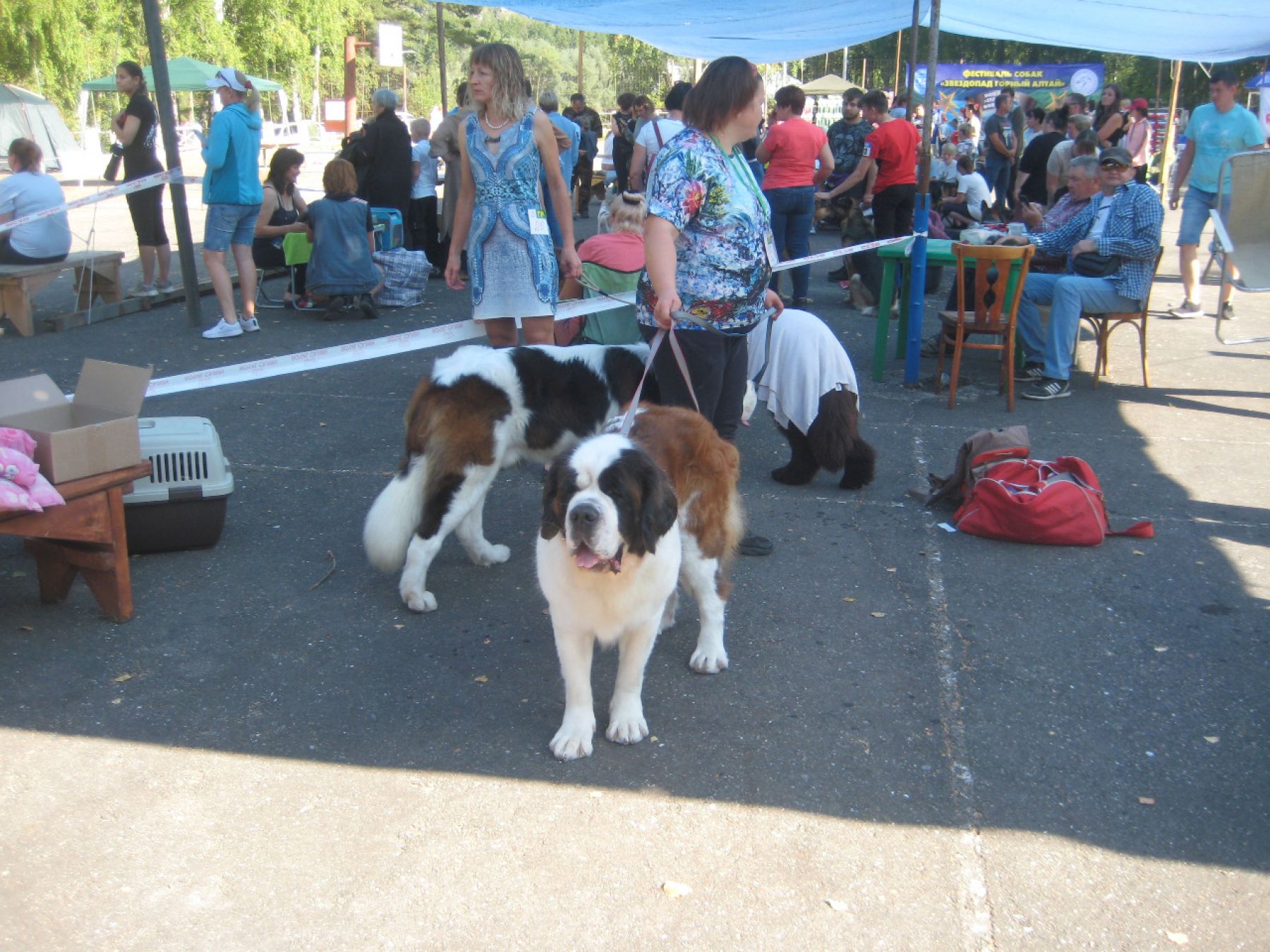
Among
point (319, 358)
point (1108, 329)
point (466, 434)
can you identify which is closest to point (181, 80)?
point (319, 358)

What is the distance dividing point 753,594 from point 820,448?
1339 mm

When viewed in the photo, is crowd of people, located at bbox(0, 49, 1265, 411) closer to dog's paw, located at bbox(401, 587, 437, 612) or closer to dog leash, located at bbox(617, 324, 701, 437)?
dog leash, located at bbox(617, 324, 701, 437)

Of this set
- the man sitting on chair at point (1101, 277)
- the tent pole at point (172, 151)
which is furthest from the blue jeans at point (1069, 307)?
the tent pole at point (172, 151)

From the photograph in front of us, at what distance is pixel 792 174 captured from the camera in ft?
32.3

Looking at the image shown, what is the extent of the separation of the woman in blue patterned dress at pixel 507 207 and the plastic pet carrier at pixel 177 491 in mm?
1548

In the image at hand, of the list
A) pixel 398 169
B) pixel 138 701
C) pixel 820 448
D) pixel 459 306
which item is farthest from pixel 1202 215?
pixel 138 701

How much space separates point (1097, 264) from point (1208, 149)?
3.89m

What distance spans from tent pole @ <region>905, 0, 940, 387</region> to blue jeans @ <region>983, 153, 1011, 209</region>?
391 inches

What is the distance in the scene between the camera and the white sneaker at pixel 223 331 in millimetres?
8906

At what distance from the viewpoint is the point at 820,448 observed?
552cm

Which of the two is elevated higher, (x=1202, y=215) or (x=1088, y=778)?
(x=1202, y=215)

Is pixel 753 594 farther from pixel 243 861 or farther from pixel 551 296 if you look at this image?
pixel 243 861

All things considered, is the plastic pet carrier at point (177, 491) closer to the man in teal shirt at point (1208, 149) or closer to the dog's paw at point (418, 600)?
the dog's paw at point (418, 600)

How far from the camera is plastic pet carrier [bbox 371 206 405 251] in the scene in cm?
1073
